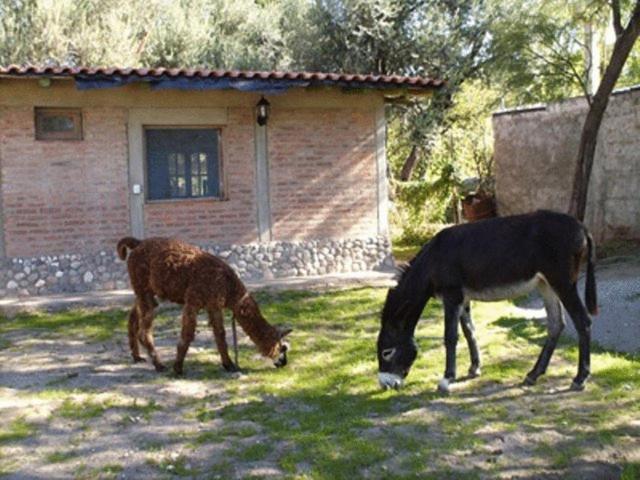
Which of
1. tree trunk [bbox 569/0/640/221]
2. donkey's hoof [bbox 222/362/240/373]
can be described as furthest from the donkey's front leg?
tree trunk [bbox 569/0/640/221]

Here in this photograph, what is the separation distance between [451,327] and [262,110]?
6424mm

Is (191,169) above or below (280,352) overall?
above

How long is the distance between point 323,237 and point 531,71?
16.7ft

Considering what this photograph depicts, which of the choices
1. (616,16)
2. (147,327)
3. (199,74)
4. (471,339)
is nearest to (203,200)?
(199,74)

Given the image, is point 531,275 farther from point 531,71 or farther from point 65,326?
point 531,71

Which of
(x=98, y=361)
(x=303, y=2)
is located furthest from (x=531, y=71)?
(x=98, y=361)

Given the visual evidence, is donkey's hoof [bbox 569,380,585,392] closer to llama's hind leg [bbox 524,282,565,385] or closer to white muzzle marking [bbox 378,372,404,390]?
llama's hind leg [bbox 524,282,565,385]

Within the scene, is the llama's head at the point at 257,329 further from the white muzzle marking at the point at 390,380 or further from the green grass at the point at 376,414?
the white muzzle marking at the point at 390,380

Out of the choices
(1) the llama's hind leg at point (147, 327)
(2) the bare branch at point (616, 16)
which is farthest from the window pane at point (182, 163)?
(2) the bare branch at point (616, 16)

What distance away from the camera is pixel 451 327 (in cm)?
626

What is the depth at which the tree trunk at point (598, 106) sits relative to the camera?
12528 mm

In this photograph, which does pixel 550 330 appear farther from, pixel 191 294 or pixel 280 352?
pixel 191 294

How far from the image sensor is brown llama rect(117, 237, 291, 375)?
684cm

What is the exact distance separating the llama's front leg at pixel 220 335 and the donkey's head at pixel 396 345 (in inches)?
63.5
